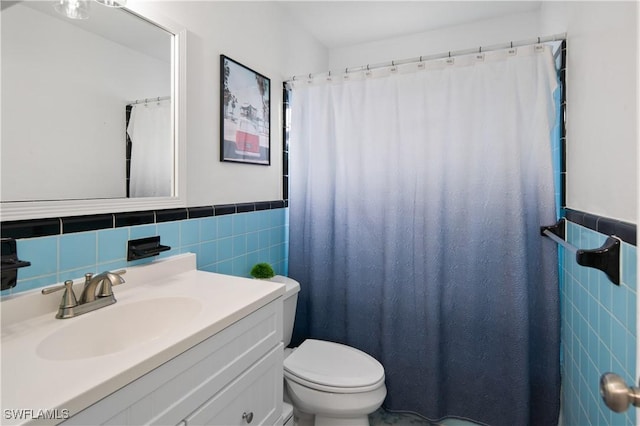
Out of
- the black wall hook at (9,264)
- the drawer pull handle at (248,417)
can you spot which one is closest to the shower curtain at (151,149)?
the black wall hook at (9,264)

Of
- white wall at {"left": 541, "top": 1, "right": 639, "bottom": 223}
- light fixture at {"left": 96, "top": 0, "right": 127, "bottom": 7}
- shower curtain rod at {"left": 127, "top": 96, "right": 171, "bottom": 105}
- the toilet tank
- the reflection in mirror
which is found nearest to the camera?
white wall at {"left": 541, "top": 1, "right": 639, "bottom": 223}

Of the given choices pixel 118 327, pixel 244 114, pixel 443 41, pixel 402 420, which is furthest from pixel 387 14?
pixel 402 420

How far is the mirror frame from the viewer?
929 millimetres

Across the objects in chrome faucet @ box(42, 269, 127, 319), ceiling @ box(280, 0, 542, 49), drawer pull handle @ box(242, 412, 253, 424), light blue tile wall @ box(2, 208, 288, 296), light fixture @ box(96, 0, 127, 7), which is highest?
ceiling @ box(280, 0, 542, 49)

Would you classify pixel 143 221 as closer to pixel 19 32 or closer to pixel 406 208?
pixel 19 32

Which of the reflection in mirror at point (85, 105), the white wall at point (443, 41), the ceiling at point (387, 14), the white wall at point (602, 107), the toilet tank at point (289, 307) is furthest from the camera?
the white wall at point (443, 41)

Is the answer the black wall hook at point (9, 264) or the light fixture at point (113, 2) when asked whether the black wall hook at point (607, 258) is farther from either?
the light fixture at point (113, 2)

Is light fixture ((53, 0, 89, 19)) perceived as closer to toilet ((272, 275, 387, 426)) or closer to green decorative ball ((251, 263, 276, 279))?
green decorative ball ((251, 263, 276, 279))

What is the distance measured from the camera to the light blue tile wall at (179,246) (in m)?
0.95

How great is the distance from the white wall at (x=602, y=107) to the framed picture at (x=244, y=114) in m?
1.45

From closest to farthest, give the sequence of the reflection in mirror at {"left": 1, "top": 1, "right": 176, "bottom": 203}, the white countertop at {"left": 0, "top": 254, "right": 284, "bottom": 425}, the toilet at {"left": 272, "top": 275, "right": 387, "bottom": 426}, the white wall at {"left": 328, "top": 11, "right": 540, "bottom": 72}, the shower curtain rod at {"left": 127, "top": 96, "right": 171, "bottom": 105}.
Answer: the white countertop at {"left": 0, "top": 254, "right": 284, "bottom": 425} < the reflection in mirror at {"left": 1, "top": 1, "right": 176, "bottom": 203} < the shower curtain rod at {"left": 127, "top": 96, "right": 171, "bottom": 105} < the toilet at {"left": 272, "top": 275, "right": 387, "bottom": 426} < the white wall at {"left": 328, "top": 11, "right": 540, "bottom": 72}

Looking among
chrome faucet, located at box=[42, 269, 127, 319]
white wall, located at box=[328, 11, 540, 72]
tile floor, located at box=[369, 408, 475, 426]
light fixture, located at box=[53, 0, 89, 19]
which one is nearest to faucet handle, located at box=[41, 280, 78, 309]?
chrome faucet, located at box=[42, 269, 127, 319]

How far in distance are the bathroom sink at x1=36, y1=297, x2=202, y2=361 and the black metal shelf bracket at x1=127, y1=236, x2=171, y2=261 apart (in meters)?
0.21

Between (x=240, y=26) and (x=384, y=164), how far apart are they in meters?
1.05
